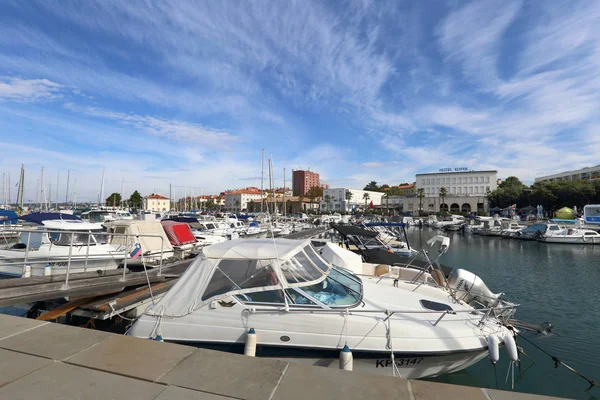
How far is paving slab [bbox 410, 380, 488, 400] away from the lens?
2.93 metres

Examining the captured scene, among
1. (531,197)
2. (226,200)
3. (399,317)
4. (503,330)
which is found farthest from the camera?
(226,200)

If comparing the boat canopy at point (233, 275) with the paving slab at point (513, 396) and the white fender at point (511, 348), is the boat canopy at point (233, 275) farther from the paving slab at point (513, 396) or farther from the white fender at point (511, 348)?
the paving slab at point (513, 396)

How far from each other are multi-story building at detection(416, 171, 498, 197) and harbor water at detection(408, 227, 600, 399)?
89829mm

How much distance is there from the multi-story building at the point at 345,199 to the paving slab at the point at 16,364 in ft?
449

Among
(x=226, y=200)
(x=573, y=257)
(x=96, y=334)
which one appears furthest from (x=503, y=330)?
(x=226, y=200)

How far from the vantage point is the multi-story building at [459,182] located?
11450cm

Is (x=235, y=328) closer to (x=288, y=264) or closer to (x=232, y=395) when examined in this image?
(x=288, y=264)

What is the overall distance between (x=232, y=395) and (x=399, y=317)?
407 cm

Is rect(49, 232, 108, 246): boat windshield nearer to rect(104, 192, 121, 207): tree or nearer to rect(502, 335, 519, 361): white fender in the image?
rect(502, 335, 519, 361): white fender

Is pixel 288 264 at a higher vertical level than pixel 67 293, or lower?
higher

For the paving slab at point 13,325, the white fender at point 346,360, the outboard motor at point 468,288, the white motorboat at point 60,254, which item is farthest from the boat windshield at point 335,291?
the white motorboat at point 60,254

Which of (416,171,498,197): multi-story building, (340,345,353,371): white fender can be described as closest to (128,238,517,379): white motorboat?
(340,345,353,371): white fender

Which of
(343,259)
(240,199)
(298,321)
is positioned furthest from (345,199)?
(298,321)

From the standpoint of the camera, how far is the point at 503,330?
670 centimetres
